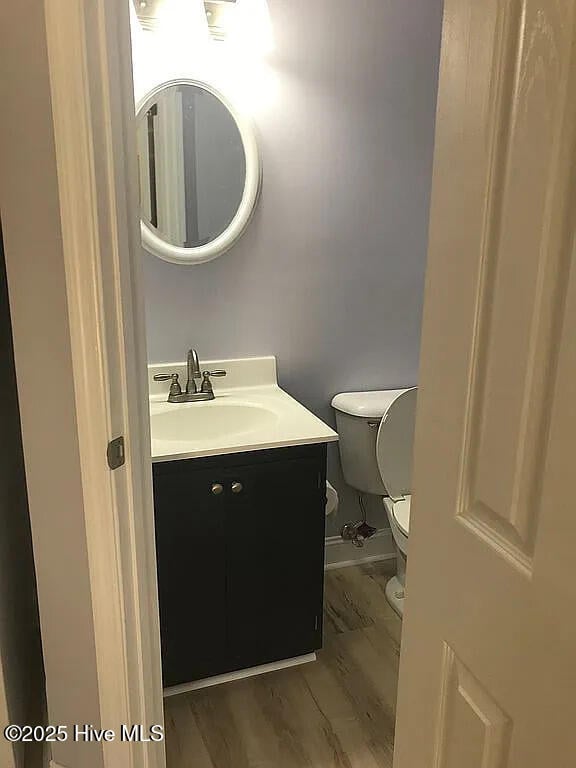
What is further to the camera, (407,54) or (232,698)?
(407,54)

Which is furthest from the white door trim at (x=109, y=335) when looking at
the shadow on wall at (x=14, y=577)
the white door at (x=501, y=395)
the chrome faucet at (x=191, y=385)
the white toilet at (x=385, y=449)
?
the white toilet at (x=385, y=449)

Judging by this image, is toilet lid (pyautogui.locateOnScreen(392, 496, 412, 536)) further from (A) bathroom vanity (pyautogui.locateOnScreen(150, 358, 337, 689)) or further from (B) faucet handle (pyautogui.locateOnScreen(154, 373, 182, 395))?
(B) faucet handle (pyautogui.locateOnScreen(154, 373, 182, 395))

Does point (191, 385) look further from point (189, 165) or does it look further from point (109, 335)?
point (109, 335)

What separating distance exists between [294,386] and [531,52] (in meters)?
1.80

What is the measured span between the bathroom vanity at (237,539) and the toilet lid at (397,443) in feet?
1.14

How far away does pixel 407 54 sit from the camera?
7.36ft

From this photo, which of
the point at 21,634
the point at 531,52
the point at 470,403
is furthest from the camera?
the point at 21,634

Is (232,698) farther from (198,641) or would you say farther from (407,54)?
(407,54)

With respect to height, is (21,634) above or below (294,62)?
below

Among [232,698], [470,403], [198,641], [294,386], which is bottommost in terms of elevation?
[232,698]

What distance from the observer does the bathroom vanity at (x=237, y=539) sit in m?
1.79

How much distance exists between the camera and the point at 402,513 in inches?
86.7

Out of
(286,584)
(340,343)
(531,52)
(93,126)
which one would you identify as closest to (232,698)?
(286,584)

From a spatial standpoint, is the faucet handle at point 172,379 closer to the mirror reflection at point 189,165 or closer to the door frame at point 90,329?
the mirror reflection at point 189,165
